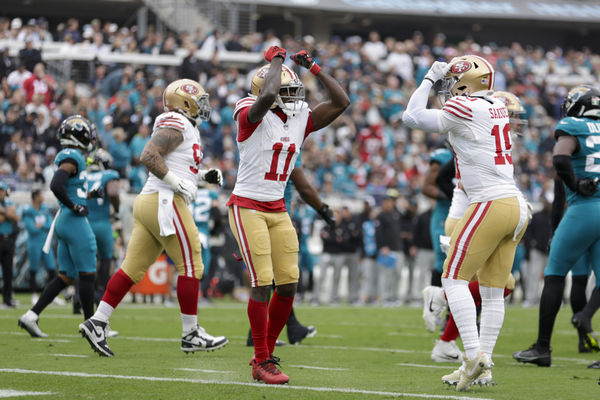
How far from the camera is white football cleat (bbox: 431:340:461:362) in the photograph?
746 cm

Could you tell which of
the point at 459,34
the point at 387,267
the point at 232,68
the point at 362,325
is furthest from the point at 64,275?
the point at 459,34

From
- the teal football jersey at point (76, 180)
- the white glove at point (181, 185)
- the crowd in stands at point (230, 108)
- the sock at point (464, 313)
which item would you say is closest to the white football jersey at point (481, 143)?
the sock at point (464, 313)

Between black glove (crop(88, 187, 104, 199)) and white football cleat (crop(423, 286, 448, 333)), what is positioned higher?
black glove (crop(88, 187, 104, 199))

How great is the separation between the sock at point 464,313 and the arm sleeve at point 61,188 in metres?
4.09

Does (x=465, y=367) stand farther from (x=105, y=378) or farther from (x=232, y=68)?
(x=232, y=68)

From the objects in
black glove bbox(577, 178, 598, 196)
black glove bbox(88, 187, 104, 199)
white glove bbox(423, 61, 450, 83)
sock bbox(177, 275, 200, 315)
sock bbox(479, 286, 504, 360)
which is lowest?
sock bbox(177, 275, 200, 315)

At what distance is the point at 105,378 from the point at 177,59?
57.5 feet

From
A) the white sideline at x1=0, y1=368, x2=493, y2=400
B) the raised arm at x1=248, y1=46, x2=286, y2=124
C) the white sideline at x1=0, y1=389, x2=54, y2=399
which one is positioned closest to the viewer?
the white sideline at x1=0, y1=389, x2=54, y2=399

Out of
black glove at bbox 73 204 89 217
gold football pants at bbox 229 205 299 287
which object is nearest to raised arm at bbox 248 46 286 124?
gold football pants at bbox 229 205 299 287

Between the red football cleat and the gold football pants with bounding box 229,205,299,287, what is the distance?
0.50 metres

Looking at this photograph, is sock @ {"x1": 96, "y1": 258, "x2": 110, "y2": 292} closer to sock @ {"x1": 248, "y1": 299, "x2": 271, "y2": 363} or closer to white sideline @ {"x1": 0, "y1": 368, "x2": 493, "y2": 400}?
white sideline @ {"x1": 0, "y1": 368, "x2": 493, "y2": 400}

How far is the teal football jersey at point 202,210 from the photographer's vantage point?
47.3 feet

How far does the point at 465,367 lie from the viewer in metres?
5.60

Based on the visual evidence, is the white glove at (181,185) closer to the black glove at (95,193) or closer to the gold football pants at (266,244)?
the gold football pants at (266,244)
